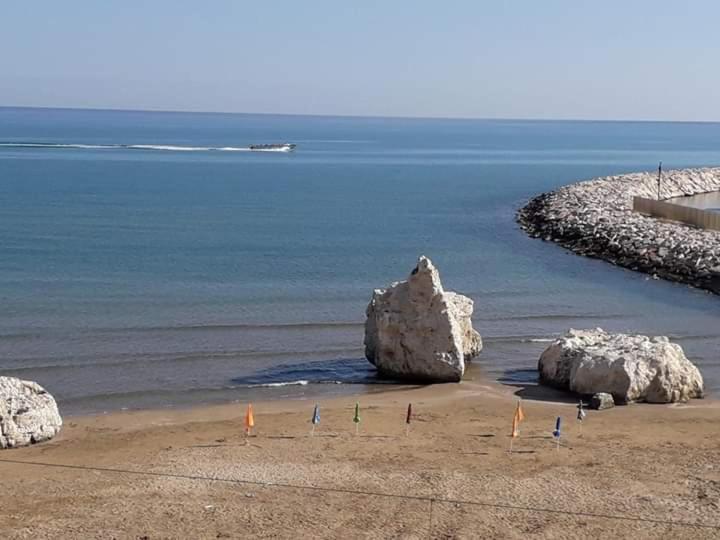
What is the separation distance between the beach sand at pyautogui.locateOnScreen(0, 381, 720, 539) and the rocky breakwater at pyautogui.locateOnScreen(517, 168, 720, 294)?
21.1 m

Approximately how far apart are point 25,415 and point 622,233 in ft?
125

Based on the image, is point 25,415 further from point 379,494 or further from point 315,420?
point 379,494

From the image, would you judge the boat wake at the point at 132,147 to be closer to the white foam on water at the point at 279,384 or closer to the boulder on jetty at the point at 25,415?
the white foam on water at the point at 279,384

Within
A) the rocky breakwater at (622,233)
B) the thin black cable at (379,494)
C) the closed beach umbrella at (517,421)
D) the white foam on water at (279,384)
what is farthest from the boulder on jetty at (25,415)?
the rocky breakwater at (622,233)

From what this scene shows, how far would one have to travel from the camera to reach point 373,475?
17.5 m

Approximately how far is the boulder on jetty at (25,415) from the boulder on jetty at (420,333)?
27.7ft

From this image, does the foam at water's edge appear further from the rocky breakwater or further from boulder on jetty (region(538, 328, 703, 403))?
boulder on jetty (region(538, 328, 703, 403))

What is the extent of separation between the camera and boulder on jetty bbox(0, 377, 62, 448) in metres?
19.2

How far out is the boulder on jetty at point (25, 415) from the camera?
19250 mm

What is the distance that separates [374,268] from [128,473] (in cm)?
2776

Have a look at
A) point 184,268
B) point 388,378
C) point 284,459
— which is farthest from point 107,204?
point 284,459

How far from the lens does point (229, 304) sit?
1372 inches

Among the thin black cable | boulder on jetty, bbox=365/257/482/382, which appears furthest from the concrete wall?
the thin black cable

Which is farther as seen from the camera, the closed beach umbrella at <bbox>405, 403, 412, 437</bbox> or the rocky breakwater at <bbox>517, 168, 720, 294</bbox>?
the rocky breakwater at <bbox>517, 168, 720, 294</bbox>
